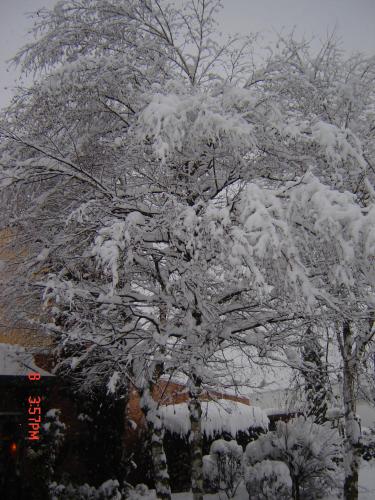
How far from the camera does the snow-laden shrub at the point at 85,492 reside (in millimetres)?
8719

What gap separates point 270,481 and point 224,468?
1.76 meters

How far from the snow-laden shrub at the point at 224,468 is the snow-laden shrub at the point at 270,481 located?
3.32 ft

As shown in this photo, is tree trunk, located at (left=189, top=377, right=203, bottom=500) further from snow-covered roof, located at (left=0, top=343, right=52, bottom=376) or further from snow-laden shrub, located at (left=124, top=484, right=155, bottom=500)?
snow-laden shrub, located at (left=124, top=484, right=155, bottom=500)

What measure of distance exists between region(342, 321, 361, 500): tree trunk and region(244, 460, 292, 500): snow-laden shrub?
1767mm

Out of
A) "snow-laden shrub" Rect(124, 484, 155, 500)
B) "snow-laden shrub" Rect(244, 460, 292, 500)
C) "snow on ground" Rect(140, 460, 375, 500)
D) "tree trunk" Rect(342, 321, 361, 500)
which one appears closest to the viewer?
"tree trunk" Rect(342, 321, 361, 500)

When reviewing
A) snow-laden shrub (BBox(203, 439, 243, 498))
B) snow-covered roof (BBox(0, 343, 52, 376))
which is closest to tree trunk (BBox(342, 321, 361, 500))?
snow-laden shrub (BBox(203, 439, 243, 498))

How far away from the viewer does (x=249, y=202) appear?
3596 mm

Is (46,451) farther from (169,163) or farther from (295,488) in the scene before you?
(169,163)

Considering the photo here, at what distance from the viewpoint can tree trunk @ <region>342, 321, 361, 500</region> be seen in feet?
22.4

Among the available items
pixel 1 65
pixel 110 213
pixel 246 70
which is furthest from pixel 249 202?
pixel 1 65

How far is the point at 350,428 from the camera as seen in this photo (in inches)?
274

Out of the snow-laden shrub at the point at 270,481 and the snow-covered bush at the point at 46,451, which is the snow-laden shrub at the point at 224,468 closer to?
the snow-laden shrub at the point at 270,481

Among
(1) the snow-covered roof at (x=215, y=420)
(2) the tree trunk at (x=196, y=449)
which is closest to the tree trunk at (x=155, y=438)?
(2) the tree trunk at (x=196, y=449)

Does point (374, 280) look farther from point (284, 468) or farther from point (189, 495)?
point (189, 495)
